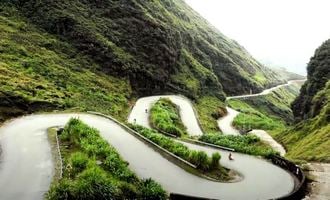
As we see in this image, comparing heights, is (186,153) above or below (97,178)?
above

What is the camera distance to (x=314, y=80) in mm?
97812

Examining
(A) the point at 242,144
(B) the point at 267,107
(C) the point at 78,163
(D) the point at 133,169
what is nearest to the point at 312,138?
(A) the point at 242,144

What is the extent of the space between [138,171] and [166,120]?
33.5 meters

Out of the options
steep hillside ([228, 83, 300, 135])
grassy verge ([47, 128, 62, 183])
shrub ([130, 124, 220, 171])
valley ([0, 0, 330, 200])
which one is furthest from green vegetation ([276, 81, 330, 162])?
steep hillside ([228, 83, 300, 135])

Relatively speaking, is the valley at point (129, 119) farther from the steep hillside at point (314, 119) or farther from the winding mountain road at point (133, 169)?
the steep hillside at point (314, 119)

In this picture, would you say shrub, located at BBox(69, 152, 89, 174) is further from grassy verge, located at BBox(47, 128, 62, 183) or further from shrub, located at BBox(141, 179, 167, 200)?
shrub, located at BBox(141, 179, 167, 200)

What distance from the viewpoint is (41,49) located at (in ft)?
281

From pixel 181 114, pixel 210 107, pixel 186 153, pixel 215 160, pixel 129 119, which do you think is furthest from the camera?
pixel 210 107

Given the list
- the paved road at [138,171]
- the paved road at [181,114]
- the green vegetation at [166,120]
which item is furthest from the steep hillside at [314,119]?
the green vegetation at [166,120]

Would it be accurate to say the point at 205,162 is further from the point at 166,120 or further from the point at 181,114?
the point at 181,114

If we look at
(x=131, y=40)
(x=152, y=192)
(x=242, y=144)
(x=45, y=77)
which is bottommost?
(x=152, y=192)

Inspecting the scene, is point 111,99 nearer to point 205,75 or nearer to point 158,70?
point 158,70

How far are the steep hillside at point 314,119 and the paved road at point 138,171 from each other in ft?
28.2

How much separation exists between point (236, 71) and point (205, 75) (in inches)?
1491
